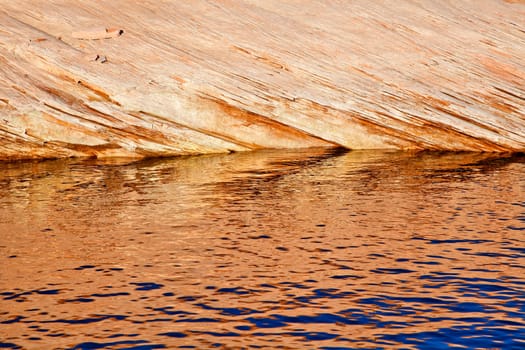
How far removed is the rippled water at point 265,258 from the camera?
11.8 meters

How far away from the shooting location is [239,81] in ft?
98.3

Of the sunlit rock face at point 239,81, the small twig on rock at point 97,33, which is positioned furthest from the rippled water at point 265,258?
the small twig on rock at point 97,33

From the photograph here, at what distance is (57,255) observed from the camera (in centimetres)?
1616

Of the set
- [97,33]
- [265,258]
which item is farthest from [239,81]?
[265,258]

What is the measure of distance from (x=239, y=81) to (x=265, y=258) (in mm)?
14891

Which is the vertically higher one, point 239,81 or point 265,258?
point 239,81

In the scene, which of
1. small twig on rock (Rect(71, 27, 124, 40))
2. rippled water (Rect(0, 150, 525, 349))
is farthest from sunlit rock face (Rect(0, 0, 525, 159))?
rippled water (Rect(0, 150, 525, 349))

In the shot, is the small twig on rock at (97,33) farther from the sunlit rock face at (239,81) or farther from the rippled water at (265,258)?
the rippled water at (265,258)

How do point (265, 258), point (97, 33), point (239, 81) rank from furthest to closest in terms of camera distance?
point (97, 33)
point (239, 81)
point (265, 258)

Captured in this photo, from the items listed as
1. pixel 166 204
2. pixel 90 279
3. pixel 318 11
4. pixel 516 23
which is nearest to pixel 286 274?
pixel 90 279

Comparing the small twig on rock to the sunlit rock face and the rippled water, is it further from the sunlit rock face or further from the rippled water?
the rippled water

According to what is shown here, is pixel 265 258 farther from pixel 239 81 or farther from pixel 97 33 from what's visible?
pixel 97 33

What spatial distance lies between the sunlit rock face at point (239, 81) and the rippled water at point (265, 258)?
344 centimetres

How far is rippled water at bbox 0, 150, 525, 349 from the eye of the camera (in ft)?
38.9
